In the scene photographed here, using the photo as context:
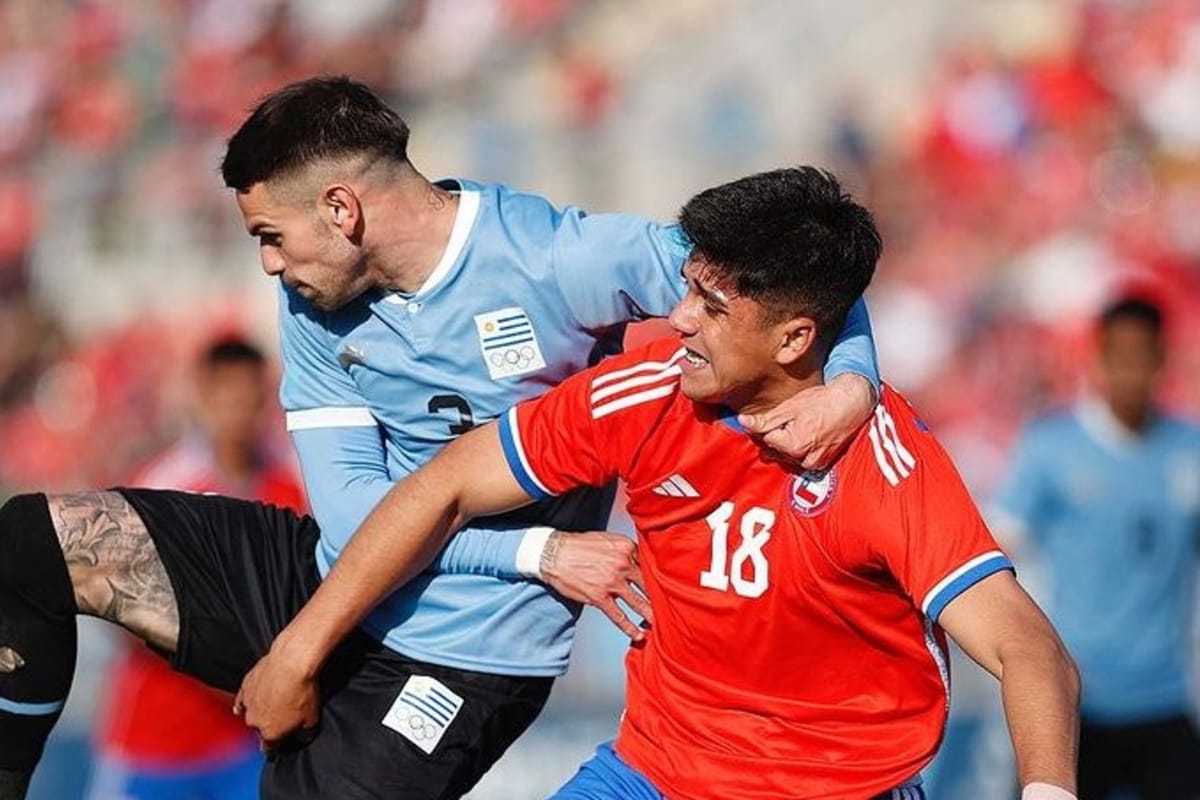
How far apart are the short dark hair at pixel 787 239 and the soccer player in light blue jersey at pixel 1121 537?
15.1 ft

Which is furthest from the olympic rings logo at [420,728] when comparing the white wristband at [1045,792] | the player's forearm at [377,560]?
the white wristband at [1045,792]

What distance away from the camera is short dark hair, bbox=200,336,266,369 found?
27.5ft

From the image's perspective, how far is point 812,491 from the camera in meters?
4.55

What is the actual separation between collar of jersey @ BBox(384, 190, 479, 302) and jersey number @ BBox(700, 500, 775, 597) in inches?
38.2

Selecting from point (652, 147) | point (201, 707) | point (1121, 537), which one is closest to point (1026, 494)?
point (1121, 537)

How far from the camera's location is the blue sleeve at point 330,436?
5219 millimetres

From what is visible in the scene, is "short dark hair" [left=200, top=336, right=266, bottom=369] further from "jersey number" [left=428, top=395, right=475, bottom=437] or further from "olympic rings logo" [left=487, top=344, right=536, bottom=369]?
"olympic rings logo" [left=487, top=344, right=536, bottom=369]

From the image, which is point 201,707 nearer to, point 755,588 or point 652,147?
point 755,588

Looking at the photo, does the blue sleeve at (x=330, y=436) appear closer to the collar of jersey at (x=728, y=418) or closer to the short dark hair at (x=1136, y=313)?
the collar of jersey at (x=728, y=418)

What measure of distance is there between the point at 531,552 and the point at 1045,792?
161cm

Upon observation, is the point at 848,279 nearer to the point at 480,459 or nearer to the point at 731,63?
the point at 480,459

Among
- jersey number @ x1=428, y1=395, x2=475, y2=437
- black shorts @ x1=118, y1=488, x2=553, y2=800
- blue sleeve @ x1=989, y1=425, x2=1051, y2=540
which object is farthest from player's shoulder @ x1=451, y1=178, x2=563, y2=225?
blue sleeve @ x1=989, y1=425, x2=1051, y2=540

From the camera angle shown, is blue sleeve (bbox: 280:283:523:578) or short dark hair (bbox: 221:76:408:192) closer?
short dark hair (bbox: 221:76:408:192)

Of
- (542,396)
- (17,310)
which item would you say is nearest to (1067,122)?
(17,310)
